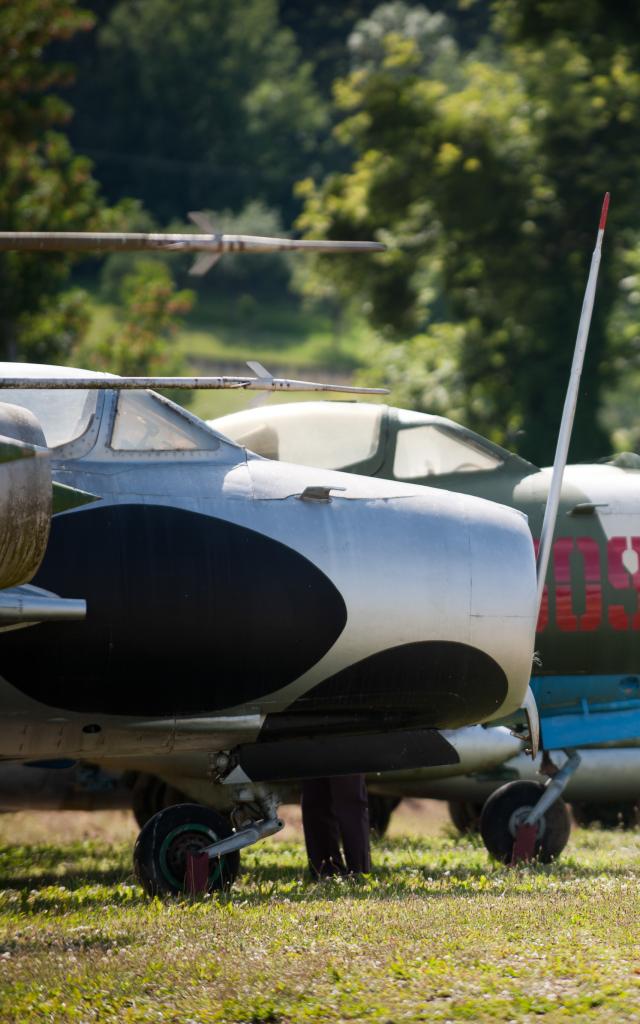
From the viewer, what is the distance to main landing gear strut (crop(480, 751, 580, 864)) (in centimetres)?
1246

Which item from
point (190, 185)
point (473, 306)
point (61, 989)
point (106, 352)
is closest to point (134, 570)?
point (61, 989)

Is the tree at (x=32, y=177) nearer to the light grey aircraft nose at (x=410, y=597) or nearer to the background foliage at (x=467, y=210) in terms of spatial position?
the background foliage at (x=467, y=210)

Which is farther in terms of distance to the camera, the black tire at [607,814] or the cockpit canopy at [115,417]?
the black tire at [607,814]

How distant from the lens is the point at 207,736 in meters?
10.1

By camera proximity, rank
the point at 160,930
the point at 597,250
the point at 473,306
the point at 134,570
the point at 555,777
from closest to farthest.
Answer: the point at 160,930 < the point at 134,570 < the point at 597,250 < the point at 555,777 < the point at 473,306

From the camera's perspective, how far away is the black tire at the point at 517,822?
12.6 metres

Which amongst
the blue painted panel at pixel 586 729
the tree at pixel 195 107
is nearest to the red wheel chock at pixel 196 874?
the blue painted panel at pixel 586 729

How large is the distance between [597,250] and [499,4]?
33.2m

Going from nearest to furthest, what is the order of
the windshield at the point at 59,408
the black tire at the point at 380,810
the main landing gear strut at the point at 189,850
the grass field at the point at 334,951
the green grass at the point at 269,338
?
the grass field at the point at 334,951 → the main landing gear strut at the point at 189,850 → the windshield at the point at 59,408 → the black tire at the point at 380,810 → the green grass at the point at 269,338

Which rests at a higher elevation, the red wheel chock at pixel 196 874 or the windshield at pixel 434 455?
the windshield at pixel 434 455

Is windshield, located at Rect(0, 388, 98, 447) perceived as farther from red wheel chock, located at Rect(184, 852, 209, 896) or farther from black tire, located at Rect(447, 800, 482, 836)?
black tire, located at Rect(447, 800, 482, 836)

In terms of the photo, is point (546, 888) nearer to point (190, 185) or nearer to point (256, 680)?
point (256, 680)

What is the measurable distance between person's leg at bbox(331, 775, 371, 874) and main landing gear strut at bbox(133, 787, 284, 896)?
3.49 feet

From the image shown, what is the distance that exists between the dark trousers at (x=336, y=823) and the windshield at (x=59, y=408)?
321 centimetres
